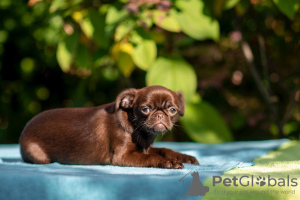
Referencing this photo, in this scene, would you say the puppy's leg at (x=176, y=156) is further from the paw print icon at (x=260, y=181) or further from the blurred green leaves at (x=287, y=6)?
the blurred green leaves at (x=287, y=6)

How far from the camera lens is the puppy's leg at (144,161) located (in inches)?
79.5

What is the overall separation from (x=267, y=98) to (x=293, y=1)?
1290mm

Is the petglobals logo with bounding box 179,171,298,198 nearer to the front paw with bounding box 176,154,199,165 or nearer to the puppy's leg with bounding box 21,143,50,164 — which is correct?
the front paw with bounding box 176,154,199,165

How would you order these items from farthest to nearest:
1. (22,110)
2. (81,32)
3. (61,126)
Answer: (22,110) < (81,32) < (61,126)

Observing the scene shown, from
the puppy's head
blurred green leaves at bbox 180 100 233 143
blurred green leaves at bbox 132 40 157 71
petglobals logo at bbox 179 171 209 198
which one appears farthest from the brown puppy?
blurred green leaves at bbox 180 100 233 143

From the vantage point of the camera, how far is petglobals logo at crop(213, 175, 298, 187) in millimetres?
1591

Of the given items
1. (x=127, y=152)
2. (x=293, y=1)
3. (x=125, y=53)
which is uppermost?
(x=293, y=1)

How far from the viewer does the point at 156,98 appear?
84.2 inches

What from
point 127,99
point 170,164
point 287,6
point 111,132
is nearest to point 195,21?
point 287,6

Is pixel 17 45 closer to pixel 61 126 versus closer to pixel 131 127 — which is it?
pixel 61 126

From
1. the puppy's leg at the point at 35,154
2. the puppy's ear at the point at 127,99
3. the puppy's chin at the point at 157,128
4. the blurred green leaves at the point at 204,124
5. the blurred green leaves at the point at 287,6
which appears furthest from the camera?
the blurred green leaves at the point at 204,124

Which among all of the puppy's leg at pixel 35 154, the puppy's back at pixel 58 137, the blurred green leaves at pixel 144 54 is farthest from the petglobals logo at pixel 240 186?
the blurred green leaves at pixel 144 54

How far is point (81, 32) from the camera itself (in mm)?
3896

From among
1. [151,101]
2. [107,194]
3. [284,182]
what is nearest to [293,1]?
[151,101]
